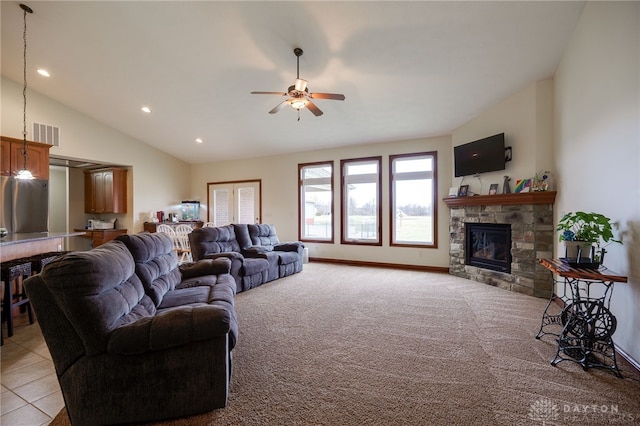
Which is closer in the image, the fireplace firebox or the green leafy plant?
the green leafy plant

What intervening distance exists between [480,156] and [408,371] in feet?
13.4

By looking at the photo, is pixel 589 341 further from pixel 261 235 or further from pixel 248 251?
pixel 261 235

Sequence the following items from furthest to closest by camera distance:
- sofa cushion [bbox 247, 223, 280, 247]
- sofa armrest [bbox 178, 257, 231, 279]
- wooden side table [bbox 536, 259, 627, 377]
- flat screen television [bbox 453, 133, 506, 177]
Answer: sofa cushion [bbox 247, 223, 280, 247] → flat screen television [bbox 453, 133, 506, 177] → sofa armrest [bbox 178, 257, 231, 279] → wooden side table [bbox 536, 259, 627, 377]

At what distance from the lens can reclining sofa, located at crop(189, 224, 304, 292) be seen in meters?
4.50

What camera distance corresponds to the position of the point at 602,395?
6.38ft

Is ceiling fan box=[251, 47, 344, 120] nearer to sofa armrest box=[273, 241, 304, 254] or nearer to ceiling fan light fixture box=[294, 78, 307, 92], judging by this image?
ceiling fan light fixture box=[294, 78, 307, 92]

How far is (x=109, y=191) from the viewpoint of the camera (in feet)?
23.2

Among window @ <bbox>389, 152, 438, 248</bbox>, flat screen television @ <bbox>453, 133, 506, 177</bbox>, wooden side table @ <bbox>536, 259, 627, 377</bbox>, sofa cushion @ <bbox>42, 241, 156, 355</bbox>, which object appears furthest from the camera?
window @ <bbox>389, 152, 438, 248</bbox>

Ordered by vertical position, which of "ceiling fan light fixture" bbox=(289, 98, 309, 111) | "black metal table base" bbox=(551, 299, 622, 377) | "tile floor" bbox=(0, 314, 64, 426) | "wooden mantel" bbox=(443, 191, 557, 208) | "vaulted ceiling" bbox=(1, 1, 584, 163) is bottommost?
"tile floor" bbox=(0, 314, 64, 426)

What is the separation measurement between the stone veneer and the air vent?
26.3 ft

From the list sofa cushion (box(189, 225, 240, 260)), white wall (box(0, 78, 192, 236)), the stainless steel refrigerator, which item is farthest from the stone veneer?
white wall (box(0, 78, 192, 236))

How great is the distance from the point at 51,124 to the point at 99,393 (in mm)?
6262

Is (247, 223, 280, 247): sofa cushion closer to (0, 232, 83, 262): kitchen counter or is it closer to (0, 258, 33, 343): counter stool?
(0, 232, 83, 262): kitchen counter

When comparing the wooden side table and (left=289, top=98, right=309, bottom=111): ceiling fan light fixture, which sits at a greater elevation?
(left=289, top=98, right=309, bottom=111): ceiling fan light fixture
